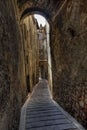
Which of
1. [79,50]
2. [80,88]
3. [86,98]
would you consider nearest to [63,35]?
[79,50]

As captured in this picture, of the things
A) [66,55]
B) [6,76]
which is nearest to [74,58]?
[66,55]

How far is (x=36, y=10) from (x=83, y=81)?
16.6ft

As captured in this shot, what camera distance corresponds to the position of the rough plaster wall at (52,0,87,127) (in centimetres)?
461

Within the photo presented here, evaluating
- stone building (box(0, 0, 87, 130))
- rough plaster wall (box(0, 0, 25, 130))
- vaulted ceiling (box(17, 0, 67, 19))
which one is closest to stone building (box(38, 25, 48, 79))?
vaulted ceiling (box(17, 0, 67, 19))

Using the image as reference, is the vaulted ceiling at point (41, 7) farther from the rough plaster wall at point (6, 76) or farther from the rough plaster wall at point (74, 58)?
the rough plaster wall at point (6, 76)

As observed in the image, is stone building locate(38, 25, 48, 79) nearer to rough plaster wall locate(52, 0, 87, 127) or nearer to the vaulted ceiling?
the vaulted ceiling

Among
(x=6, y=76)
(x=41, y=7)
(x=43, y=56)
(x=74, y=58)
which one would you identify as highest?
(x=41, y=7)

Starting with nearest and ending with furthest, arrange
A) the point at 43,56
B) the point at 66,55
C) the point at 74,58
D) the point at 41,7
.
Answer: the point at 74,58
the point at 66,55
the point at 41,7
the point at 43,56

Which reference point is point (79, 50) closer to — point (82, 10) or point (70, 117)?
point (82, 10)

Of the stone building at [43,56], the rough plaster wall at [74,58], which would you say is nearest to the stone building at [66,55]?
the rough plaster wall at [74,58]

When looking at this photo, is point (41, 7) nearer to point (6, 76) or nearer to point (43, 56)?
point (6, 76)

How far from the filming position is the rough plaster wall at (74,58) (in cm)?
461

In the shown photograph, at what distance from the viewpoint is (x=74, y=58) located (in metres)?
5.32

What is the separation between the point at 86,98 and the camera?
4.45 m
